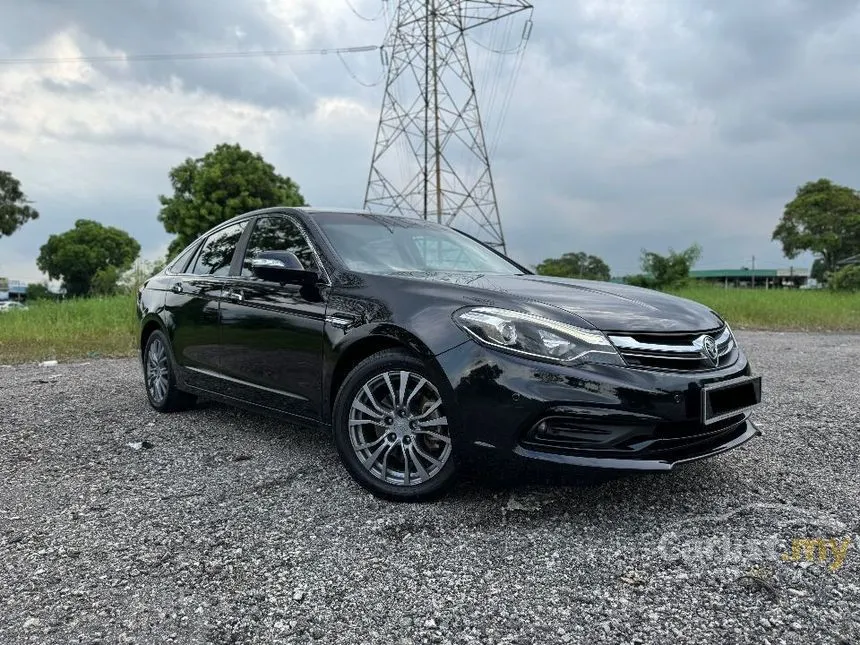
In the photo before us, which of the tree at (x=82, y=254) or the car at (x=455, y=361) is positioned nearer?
the car at (x=455, y=361)

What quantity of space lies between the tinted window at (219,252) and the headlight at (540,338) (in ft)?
7.52

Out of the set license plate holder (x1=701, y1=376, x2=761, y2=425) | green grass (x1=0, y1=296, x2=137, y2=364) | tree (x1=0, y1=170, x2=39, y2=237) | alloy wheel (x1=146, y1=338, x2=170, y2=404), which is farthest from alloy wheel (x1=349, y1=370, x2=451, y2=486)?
tree (x1=0, y1=170, x2=39, y2=237)

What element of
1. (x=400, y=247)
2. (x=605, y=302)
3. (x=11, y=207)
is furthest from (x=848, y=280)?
(x=11, y=207)

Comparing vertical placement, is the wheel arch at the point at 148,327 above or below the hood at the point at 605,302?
below

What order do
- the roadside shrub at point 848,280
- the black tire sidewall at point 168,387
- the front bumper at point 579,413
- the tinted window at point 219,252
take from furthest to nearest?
the roadside shrub at point 848,280, the black tire sidewall at point 168,387, the tinted window at point 219,252, the front bumper at point 579,413

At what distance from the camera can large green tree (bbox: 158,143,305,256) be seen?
36.1 m

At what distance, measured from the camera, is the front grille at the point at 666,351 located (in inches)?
111

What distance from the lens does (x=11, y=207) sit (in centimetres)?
4312

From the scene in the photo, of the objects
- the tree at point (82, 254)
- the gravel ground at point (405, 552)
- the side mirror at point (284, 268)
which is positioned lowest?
the gravel ground at point (405, 552)

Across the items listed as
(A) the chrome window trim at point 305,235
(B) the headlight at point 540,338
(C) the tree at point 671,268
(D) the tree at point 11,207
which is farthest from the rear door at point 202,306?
(D) the tree at point 11,207

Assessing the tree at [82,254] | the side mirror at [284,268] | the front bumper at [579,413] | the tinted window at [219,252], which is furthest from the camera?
the tree at [82,254]

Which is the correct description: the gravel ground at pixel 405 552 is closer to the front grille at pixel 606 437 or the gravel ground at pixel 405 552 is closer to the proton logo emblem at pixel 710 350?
the front grille at pixel 606 437

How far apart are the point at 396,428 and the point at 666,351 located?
4.23 feet

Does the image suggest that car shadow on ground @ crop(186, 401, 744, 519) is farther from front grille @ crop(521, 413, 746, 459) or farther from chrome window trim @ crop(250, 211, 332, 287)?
chrome window trim @ crop(250, 211, 332, 287)
